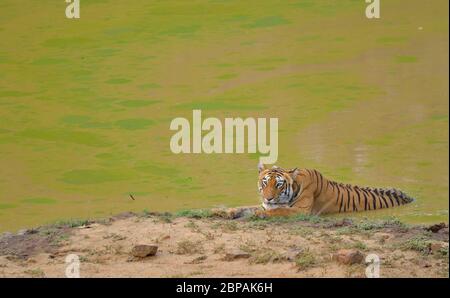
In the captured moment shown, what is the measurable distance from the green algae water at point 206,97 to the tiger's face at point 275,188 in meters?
0.57

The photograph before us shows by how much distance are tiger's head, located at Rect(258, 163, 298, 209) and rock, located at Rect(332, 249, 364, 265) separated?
6.29ft

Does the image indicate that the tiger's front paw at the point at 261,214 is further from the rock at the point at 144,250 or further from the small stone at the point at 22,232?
the small stone at the point at 22,232

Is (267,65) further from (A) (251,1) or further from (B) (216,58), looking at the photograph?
(A) (251,1)

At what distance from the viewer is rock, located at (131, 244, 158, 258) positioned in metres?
7.10

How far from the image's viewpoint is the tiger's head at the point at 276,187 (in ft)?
28.4
